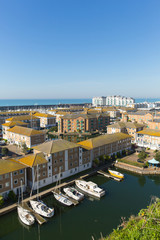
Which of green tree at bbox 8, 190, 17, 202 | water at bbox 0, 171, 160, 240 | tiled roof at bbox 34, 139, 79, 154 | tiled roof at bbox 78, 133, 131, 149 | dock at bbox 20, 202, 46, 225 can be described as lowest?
water at bbox 0, 171, 160, 240

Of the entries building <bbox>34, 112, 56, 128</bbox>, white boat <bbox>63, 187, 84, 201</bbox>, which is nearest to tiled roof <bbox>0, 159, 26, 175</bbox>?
white boat <bbox>63, 187, 84, 201</bbox>

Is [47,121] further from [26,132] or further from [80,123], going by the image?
[26,132]

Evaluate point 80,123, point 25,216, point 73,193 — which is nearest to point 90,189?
A: point 73,193

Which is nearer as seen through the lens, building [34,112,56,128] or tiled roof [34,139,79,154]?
tiled roof [34,139,79,154]

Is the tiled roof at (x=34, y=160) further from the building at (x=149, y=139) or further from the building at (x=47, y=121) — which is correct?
the building at (x=47, y=121)

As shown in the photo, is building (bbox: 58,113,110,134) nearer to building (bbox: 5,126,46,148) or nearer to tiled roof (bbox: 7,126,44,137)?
building (bbox: 5,126,46,148)

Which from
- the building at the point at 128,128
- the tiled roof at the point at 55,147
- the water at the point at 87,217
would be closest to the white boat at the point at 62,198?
the water at the point at 87,217

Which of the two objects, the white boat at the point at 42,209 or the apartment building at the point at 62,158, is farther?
the apartment building at the point at 62,158
